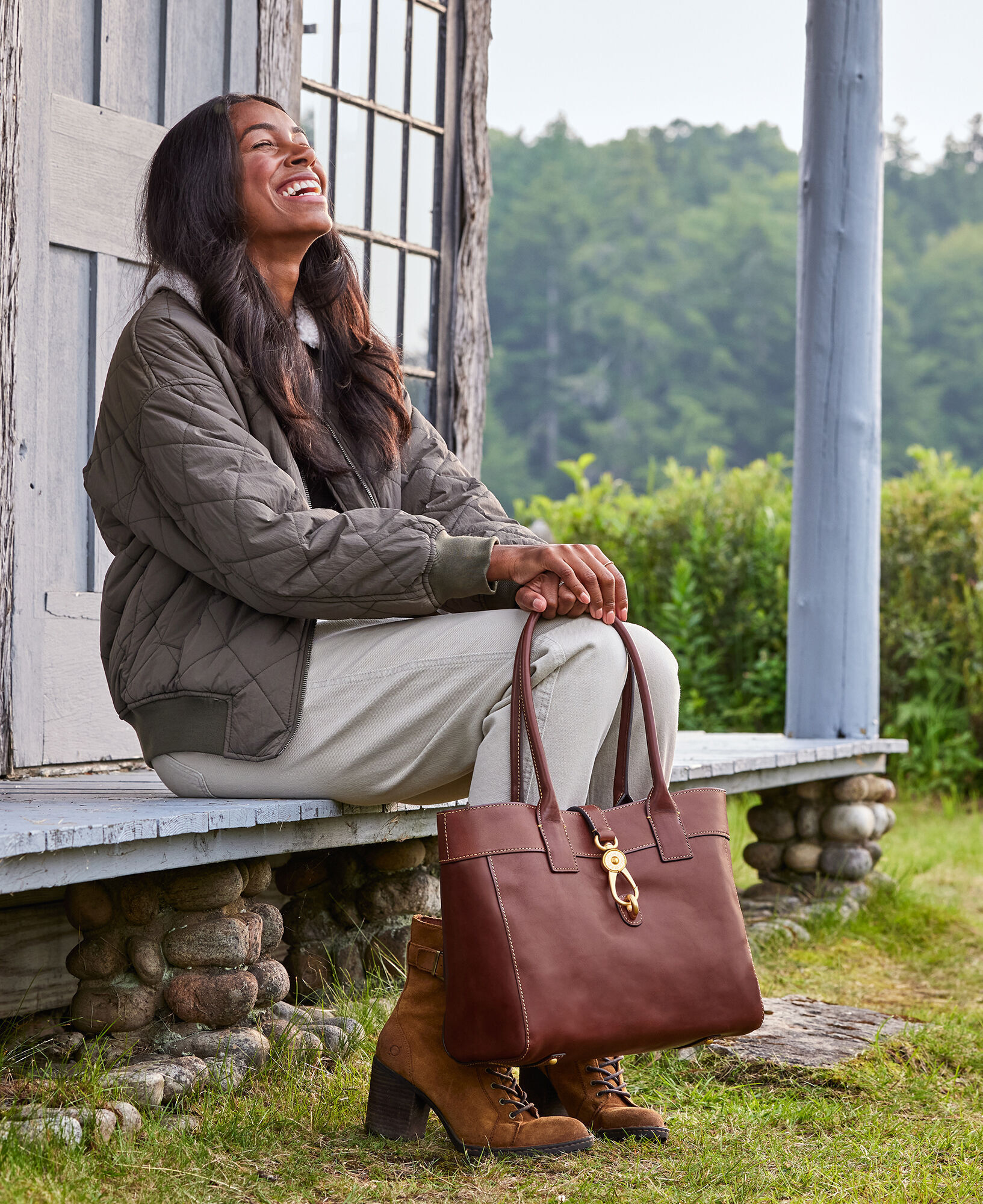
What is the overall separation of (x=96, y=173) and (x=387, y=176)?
1.28 metres

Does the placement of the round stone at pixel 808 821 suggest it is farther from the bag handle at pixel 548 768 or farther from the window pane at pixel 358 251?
the bag handle at pixel 548 768

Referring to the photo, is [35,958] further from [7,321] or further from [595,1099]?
[7,321]

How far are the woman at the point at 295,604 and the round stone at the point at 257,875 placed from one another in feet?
0.68

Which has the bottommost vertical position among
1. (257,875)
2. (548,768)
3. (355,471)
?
(257,875)

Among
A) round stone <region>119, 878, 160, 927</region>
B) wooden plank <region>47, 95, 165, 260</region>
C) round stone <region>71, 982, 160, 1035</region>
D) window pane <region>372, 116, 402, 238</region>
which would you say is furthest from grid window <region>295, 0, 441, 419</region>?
round stone <region>71, 982, 160, 1035</region>

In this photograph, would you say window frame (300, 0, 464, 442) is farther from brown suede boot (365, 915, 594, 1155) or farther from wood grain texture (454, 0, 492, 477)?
brown suede boot (365, 915, 594, 1155)

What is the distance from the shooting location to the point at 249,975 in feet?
7.61

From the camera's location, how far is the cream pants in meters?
2.02

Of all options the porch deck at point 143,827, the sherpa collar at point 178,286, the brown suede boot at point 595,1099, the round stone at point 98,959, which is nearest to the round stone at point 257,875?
the porch deck at point 143,827

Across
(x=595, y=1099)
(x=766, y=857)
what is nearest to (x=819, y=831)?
(x=766, y=857)

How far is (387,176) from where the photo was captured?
13.9ft

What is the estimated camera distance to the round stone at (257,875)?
7.98ft

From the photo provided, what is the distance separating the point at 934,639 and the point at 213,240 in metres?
5.66

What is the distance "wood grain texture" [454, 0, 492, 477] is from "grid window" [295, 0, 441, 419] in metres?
0.08
